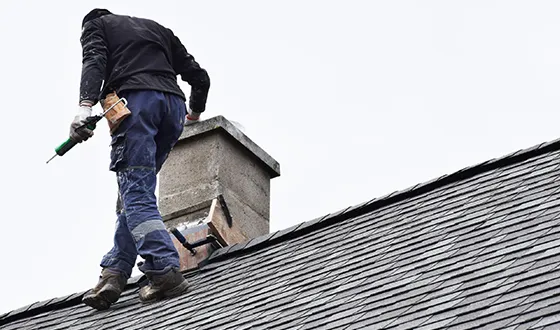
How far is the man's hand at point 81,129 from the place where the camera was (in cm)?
893

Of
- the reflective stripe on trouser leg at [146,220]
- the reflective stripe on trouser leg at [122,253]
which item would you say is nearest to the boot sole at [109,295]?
the reflective stripe on trouser leg at [122,253]

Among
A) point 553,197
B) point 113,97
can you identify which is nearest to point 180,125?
point 113,97

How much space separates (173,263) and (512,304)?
2.77m

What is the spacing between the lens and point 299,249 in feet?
29.5

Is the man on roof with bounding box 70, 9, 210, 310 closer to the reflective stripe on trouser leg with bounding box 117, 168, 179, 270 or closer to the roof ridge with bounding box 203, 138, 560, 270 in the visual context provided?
the reflective stripe on trouser leg with bounding box 117, 168, 179, 270

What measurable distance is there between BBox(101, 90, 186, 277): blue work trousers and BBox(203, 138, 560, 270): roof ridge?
1.80 ft

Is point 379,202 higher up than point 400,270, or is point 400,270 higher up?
point 379,202

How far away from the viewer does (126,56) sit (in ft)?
30.7

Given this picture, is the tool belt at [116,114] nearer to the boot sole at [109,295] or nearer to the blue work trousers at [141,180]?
the blue work trousers at [141,180]

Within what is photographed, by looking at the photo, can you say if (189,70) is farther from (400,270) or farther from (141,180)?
(400,270)

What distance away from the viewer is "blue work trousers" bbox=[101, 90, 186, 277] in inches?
349

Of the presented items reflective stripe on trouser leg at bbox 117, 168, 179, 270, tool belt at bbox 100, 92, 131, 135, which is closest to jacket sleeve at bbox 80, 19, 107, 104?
tool belt at bbox 100, 92, 131, 135

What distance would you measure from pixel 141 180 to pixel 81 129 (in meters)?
0.46

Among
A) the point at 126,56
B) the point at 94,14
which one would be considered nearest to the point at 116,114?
the point at 126,56
